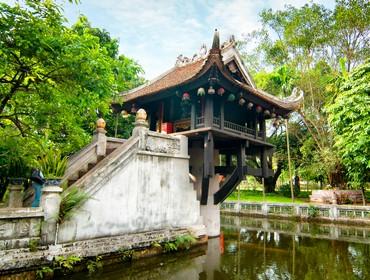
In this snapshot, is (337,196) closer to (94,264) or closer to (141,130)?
(141,130)

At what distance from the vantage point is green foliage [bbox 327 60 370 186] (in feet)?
40.8

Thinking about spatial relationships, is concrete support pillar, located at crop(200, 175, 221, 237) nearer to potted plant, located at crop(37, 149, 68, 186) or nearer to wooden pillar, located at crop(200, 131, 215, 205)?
wooden pillar, located at crop(200, 131, 215, 205)

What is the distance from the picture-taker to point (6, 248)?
4.56 m

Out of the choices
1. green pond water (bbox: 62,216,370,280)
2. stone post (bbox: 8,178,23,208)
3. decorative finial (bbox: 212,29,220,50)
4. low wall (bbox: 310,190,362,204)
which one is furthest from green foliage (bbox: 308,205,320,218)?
stone post (bbox: 8,178,23,208)

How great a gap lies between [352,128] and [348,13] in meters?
9.35

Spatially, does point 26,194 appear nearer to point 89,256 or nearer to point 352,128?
point 89,256

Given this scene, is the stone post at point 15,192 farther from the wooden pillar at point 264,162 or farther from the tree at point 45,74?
the wooden pillar at point 264,162

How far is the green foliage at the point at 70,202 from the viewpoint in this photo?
210 inches

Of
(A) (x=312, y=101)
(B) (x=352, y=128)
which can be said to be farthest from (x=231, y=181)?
(A) (x=312, y=101)

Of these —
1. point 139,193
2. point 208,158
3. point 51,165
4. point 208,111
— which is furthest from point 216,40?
point 51,165

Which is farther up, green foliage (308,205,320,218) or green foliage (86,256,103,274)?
green foliage (308,205,320,218)

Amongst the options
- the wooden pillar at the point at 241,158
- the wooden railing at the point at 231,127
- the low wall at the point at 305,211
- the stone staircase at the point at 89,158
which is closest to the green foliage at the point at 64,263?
the stone staircase at the point at 89,158

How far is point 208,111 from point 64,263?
536 cm

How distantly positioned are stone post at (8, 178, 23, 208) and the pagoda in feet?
14.7
